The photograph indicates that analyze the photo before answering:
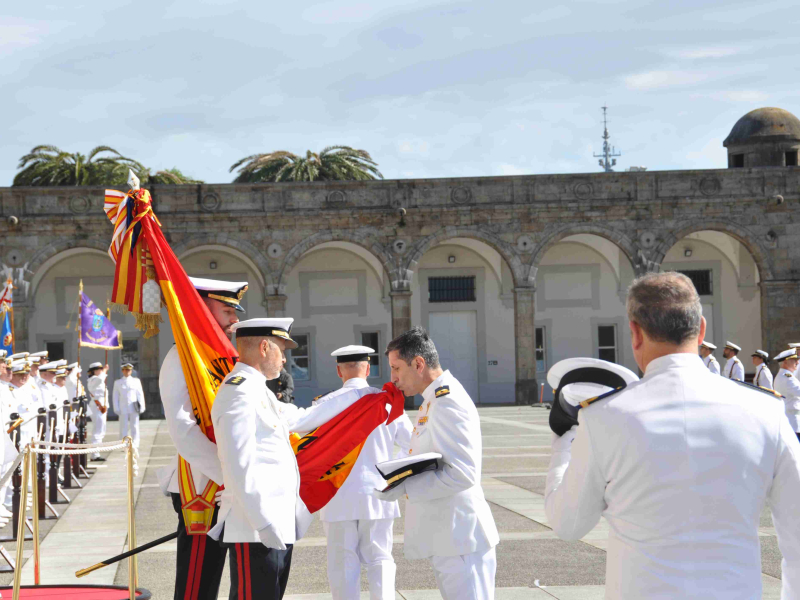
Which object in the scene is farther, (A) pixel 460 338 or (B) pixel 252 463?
(A) pixel 460 338

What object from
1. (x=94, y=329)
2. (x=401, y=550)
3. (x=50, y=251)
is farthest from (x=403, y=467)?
(x=50, y=251)

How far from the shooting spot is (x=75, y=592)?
20.5 feet

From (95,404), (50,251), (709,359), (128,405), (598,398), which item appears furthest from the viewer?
(50,251)

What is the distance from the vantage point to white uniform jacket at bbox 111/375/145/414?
63.7 ft

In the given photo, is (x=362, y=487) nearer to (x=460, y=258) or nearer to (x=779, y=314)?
(x=460, y=258)

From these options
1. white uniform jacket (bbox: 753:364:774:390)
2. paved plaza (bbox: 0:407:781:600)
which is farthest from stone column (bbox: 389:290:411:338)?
paved plaza (bbox: 0:407:781:600)

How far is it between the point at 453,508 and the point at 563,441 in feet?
5.20

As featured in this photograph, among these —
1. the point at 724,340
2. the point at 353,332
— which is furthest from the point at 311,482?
the point at 724,340

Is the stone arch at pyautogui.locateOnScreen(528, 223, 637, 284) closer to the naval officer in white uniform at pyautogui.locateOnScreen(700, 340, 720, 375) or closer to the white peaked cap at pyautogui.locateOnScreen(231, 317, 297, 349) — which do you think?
the naval officer in white uniform at pyautogui.locateOnScreen(700, 340, 720, 375)

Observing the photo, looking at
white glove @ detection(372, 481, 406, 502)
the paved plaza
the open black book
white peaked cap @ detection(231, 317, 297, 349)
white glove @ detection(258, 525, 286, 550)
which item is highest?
white peaked cap @ detection(231, 317, 297, 349)

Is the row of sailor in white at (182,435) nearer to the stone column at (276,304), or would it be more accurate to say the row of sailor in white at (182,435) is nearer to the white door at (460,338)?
the stone column at (276,304)

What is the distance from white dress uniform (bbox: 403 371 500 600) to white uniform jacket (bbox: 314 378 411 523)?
104 cm

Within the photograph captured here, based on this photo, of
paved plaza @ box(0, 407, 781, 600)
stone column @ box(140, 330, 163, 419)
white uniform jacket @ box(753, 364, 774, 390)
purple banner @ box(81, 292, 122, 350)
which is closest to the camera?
paved plaza @ box(0, 407, 781, 600)

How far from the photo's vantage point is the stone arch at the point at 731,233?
101 feet
